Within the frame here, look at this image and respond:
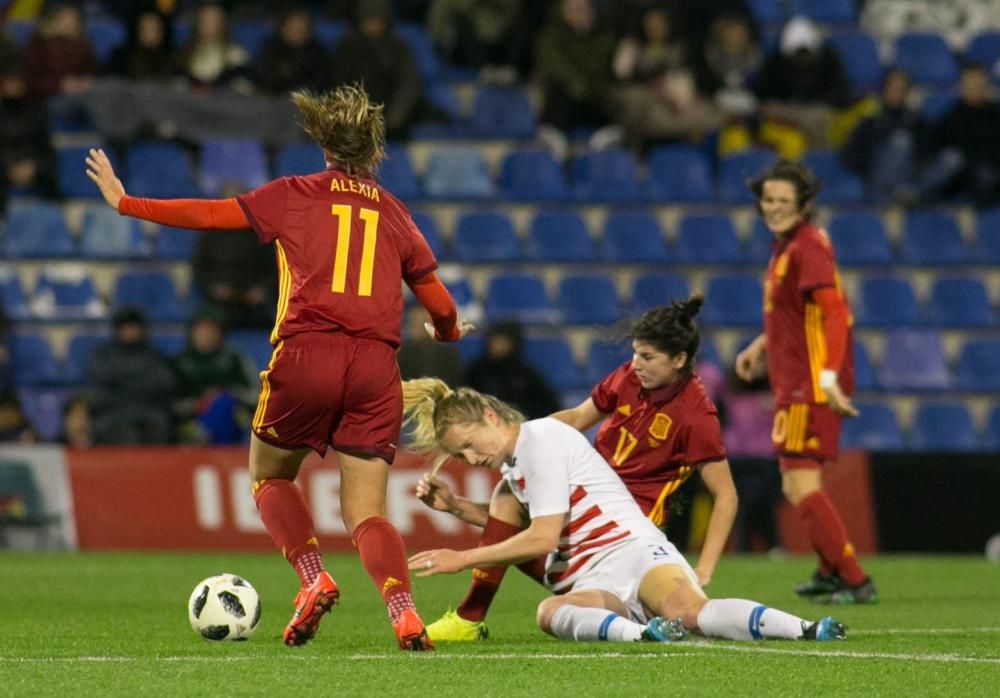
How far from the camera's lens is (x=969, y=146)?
1738 cm

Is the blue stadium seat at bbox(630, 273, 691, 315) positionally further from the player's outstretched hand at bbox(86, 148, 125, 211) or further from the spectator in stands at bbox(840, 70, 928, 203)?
the player's outstretched hand at bbox(86, 148, 125, 211)

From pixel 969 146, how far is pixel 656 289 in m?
3.47

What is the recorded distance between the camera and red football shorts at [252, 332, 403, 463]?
6.34m

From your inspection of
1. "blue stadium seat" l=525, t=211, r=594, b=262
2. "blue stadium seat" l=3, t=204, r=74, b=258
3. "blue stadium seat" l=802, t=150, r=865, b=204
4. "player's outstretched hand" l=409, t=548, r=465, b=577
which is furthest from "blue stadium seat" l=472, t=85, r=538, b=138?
"player's outstretched hand" l=409, t=548, r=465, b=577

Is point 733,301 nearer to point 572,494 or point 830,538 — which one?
point 830,538

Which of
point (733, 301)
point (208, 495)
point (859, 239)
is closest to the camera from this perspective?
point (208, 495)

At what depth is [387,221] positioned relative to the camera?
21.4ft

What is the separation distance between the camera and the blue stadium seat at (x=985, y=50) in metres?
19.0

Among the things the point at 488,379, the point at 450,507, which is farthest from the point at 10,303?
the point at 450,507

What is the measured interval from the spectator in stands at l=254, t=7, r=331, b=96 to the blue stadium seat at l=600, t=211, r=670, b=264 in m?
2.75

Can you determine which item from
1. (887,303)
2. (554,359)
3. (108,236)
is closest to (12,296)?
(108,236)

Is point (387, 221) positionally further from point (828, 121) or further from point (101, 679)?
point (828, 121)

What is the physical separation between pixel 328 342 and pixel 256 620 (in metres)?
1.10

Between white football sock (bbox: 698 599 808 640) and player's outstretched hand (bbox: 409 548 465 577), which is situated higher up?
player's outstretched hand (bbox: 409 548 465 577)
